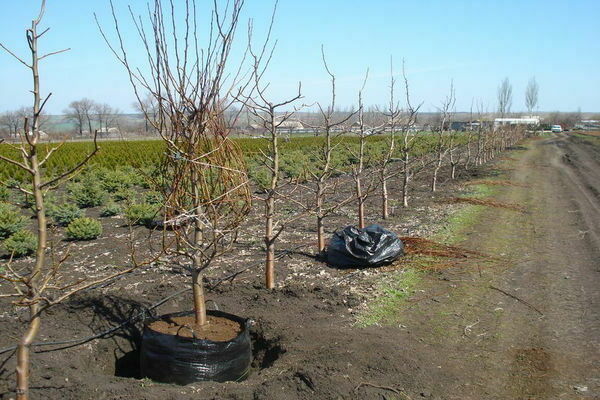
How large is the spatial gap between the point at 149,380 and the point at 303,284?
2859 mm

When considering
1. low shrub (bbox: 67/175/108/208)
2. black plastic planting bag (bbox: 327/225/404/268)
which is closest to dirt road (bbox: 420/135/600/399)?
black plastic planting bag (bbox: 327/225/404/268)

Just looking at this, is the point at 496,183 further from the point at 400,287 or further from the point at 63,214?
the point at 63,214

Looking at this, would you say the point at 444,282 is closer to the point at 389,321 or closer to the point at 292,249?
the point at 389,321

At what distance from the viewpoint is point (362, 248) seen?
7.90 metres

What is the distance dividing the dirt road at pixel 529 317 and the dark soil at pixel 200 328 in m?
1.96

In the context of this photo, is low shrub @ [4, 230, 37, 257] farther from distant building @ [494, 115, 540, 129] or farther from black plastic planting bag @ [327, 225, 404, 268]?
distant building @ [494, 115, 540, 129]

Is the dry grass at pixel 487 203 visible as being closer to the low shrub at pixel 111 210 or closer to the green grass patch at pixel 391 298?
the green grass patch at pixel 391 298

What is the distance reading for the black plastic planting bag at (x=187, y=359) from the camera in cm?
471

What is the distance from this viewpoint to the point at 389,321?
236 inches

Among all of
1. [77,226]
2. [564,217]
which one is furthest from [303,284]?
[564,217]

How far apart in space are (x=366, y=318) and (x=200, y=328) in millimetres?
1873

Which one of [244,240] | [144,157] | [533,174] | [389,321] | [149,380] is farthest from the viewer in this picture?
[144,157]

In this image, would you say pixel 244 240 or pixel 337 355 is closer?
pixel 337 355

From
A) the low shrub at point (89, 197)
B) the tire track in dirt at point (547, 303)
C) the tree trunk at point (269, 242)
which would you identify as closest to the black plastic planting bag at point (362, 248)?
the tree trunk at point (269, 242)
